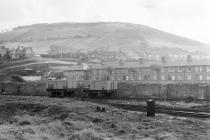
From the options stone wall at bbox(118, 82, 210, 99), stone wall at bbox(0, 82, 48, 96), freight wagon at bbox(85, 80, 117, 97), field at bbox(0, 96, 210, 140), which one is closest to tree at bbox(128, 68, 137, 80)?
stone wall at bbox(118, 82, 210, 99)

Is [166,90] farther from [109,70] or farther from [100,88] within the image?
[109,70]

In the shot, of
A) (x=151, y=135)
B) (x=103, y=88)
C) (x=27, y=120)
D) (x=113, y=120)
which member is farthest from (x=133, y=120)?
(x=103, y=88)

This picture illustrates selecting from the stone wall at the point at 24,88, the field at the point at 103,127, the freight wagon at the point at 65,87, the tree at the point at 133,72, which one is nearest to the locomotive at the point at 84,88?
the freight wagon at the point at 65,87

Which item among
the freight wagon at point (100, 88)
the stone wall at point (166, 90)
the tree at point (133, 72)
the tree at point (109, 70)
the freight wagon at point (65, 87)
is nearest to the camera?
the stone wall at point (166, 90)

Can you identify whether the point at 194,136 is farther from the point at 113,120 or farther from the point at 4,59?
the point at 4,59

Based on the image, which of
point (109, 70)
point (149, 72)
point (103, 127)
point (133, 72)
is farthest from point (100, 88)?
point (109, 70)

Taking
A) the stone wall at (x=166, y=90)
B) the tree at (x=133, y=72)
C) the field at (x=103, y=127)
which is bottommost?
the field at (x=103, y=127)

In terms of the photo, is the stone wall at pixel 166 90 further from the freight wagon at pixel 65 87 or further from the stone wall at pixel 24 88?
the stone wall at pixel 24 88
